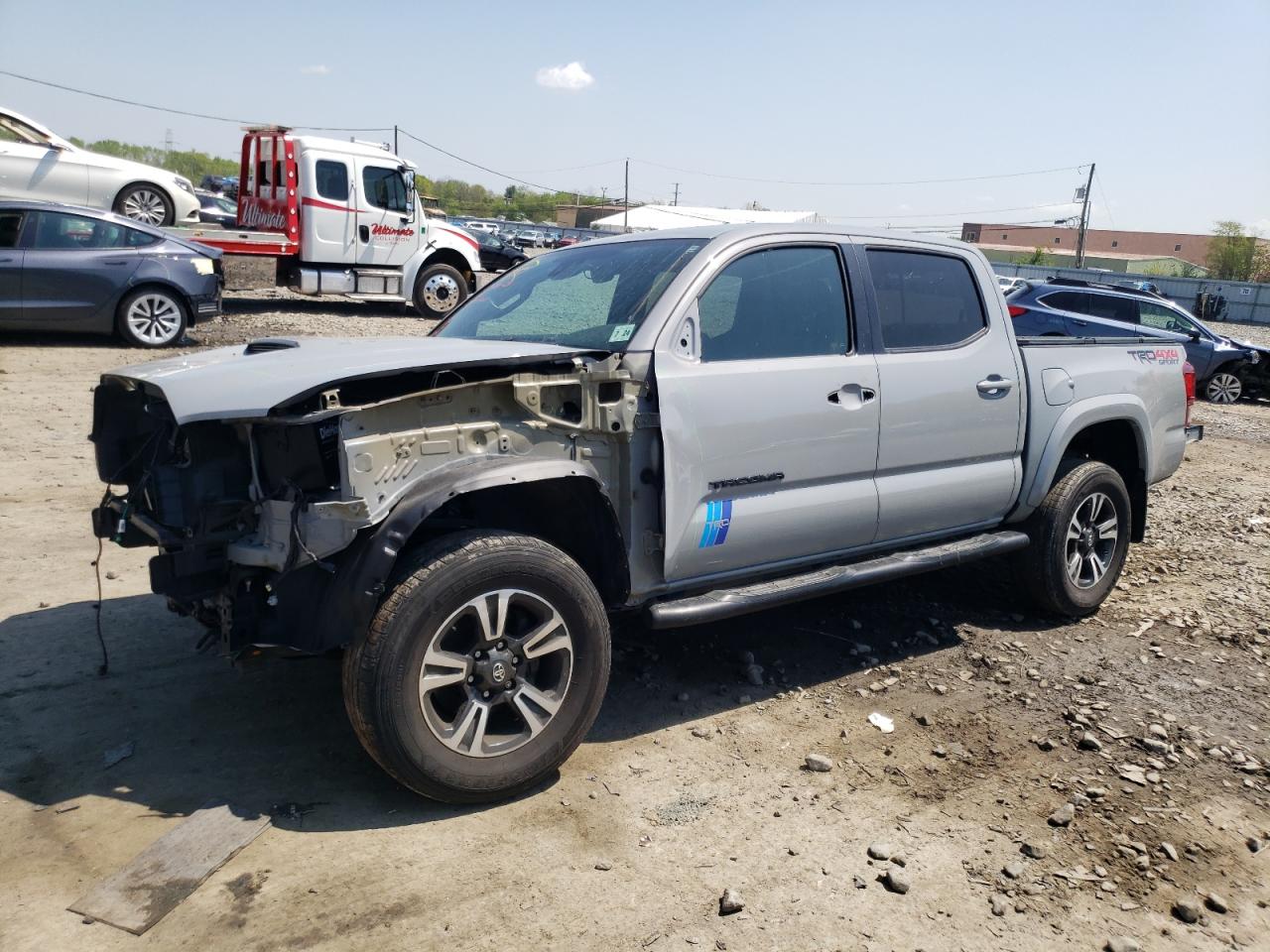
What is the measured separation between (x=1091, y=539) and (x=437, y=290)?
1354 cm

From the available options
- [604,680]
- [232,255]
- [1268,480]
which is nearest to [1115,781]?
[604,680]

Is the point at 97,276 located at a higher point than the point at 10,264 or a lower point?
lower

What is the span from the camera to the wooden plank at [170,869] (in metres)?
2.78

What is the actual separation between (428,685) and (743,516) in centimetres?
139

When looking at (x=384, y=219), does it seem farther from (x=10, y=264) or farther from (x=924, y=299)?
(x=924, y=299)

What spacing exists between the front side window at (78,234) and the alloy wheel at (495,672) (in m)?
10.3

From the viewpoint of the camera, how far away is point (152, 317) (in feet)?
39.2

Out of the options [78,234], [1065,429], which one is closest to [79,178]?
[78,234]

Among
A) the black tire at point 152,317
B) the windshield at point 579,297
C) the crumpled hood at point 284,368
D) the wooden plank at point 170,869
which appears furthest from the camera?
the black tire at point 152,317

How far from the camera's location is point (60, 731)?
374cm

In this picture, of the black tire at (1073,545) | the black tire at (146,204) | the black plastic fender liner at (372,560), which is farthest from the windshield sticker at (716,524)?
the black tire at (146,204)

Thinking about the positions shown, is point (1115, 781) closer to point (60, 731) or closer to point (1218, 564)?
point (1218, 564)

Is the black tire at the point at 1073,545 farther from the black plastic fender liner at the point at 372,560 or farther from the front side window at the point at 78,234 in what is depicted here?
the front side window at the point at 78,234

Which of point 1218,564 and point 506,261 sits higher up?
point 506,261
